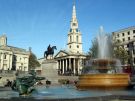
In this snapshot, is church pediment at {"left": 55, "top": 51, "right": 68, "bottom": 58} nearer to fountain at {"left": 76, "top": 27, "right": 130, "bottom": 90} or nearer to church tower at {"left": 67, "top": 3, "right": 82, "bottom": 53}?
church tower at {"left": 67, "top": 3, "right": 82, "bottom": 53}

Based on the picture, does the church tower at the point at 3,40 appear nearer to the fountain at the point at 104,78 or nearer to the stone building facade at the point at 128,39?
the stone building facade at the point at 128,39

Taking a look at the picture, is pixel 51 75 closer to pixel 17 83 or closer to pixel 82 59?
pixel 17 83

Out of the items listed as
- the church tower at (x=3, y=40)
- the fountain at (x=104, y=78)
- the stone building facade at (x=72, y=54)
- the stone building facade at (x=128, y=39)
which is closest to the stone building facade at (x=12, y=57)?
the church tower at (x=3, y=40)

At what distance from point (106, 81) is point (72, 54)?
353ft

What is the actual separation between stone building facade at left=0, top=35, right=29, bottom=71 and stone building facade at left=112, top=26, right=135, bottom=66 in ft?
148

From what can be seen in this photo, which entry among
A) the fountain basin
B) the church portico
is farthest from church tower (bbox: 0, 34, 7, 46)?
the fountain basin

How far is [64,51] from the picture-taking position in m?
132

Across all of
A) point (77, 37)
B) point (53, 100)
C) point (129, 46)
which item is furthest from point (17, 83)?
point (77, 37)

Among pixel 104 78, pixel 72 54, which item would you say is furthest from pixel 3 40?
pixel 104 78

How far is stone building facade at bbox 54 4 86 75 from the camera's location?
12788 centimetres

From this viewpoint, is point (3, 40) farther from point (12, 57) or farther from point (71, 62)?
point (71, 62)

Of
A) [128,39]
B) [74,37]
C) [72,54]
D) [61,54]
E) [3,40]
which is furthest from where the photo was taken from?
[74,37]

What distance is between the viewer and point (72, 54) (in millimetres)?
127812

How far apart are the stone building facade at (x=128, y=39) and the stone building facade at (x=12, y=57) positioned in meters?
45.0
